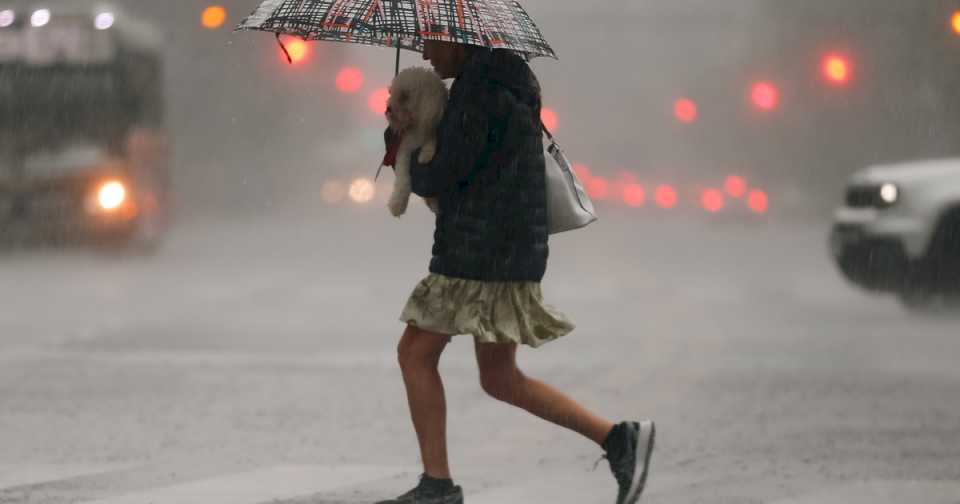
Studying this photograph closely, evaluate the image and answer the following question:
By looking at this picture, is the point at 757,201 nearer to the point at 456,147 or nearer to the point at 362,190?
the point at 362,190

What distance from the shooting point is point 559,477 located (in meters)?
7.18

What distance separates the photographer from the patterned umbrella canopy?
592 cm

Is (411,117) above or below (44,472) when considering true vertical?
above

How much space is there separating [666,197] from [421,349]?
59740mm

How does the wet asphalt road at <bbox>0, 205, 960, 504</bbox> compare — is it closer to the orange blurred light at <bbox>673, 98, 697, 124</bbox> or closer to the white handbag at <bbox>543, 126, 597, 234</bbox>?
the white handbag at <bbox>543, 126, 597, 234</bbox>

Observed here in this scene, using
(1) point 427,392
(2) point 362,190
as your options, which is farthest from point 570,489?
(2) point 362,190

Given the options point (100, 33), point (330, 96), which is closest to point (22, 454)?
point (100, 33)

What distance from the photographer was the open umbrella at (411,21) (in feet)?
19.4

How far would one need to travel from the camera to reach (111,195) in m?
23.6

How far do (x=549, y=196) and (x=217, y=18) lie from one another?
8.75m

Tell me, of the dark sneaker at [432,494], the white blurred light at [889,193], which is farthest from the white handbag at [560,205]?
the white blurred light at [889,193]

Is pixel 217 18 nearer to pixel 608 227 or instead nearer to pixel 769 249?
pixel 769 249

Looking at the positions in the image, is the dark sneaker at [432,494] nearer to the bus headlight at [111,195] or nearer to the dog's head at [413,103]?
the dog's head at [413,103]

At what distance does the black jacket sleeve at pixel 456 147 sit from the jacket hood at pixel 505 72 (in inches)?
4.0
